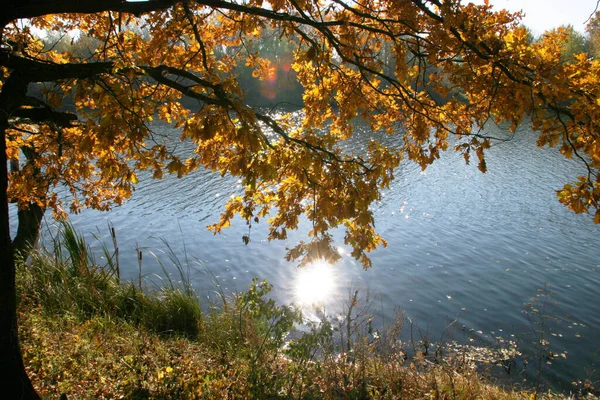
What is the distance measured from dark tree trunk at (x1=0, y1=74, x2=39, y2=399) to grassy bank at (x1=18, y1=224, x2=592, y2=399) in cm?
66

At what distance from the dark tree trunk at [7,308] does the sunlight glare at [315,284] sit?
6.29 meters

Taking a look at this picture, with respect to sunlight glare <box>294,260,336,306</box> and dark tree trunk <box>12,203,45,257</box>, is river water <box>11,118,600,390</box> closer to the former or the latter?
sunlight glare <box>294,260,336,306</box>

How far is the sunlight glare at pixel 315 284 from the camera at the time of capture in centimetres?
964

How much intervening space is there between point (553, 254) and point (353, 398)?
387 inches

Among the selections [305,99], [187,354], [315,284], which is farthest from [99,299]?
[315,284]

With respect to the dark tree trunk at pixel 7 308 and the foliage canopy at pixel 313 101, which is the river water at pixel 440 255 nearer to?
the foliage canopy at pixel 313 101

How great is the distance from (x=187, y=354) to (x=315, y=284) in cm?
554

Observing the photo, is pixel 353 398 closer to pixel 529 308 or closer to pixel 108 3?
pixel 108 3

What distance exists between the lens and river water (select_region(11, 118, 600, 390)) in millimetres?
8562

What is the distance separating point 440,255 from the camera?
11.7 meters

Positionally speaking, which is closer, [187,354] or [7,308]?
[7,308]

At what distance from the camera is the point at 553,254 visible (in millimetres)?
11492

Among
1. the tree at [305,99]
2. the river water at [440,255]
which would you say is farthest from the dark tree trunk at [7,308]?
the river water at [440,255]

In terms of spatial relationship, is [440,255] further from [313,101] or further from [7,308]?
[7,308]
